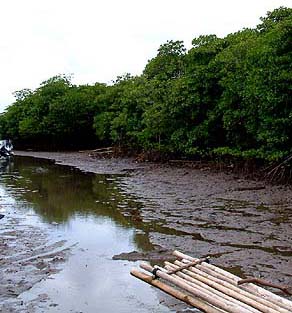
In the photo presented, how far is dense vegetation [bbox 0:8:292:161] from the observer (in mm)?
20141

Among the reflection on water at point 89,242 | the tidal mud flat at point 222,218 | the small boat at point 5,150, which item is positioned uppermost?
the small boat at point 5,150

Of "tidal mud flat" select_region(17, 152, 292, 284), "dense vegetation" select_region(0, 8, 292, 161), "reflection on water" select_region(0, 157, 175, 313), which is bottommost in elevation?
"reflection on water" select_region(0, 157, 175, 313)

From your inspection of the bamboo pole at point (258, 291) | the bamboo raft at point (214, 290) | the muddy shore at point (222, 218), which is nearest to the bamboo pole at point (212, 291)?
the bamboo raft at point (214, 290)

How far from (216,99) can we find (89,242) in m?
17.6

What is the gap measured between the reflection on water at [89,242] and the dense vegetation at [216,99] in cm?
670

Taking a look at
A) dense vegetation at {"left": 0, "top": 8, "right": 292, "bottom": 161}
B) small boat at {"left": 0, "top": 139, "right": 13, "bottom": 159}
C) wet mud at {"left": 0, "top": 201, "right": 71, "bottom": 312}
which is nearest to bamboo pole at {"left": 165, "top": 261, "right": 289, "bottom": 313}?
wet mud at {"left": 0, "top": 201, "right": 71, "bottom": 312}

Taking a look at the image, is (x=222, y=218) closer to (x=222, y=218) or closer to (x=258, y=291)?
(x=222, y=218)

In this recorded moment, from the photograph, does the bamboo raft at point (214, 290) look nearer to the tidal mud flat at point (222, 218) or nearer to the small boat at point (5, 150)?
the tidal mud flat at point (222, 218)

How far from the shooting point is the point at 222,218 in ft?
45.3

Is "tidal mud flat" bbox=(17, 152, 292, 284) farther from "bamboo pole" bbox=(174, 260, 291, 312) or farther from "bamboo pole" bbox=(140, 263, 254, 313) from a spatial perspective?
"bamboo pole" bbox=(140, 263, 254, 313)

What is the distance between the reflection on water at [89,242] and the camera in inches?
301

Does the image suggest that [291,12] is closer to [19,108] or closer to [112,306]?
[112,306]

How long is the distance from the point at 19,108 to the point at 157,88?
36.0 metres

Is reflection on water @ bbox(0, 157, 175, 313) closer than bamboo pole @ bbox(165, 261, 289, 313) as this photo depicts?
No
